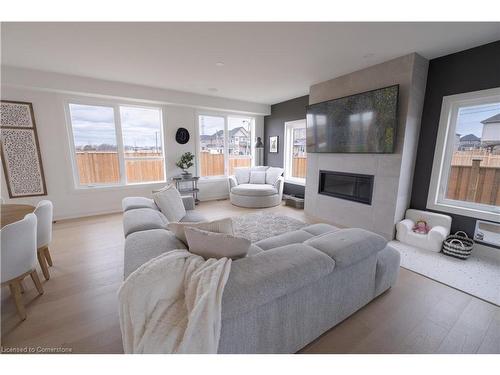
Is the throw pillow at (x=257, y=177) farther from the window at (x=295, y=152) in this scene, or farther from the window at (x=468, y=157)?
the window at (x=468, y=157)

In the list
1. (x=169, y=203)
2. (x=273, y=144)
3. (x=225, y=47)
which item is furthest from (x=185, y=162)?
(x=225, y=47)

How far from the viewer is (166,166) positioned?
4797 mm

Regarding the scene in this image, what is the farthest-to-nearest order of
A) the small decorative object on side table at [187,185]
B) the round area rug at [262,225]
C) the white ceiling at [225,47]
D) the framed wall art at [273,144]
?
the framed wall art at [273,144], the small decorative object on side table at [187,185], the round area rug at [262,225], the white ceiling at [225,47]

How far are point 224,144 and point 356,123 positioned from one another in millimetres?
3285

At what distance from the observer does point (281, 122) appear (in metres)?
5.44

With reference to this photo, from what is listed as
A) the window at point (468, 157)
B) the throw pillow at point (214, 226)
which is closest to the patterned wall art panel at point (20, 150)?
the throw pillow at point (214, 226)

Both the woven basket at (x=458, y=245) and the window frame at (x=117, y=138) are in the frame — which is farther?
the window frame at (x=117, y=138)

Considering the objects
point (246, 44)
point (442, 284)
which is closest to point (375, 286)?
point (442, 284)

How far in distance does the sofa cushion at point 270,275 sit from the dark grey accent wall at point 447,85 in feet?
8.63

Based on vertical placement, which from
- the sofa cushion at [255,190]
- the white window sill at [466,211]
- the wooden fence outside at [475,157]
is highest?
the wooden fence outside at [475,157]

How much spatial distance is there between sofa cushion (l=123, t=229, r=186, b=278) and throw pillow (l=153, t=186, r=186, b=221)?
89 cm

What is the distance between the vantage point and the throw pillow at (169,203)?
7.89ft

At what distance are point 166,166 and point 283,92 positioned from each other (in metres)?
3.06

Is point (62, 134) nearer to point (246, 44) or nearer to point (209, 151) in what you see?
point (209, 151)
